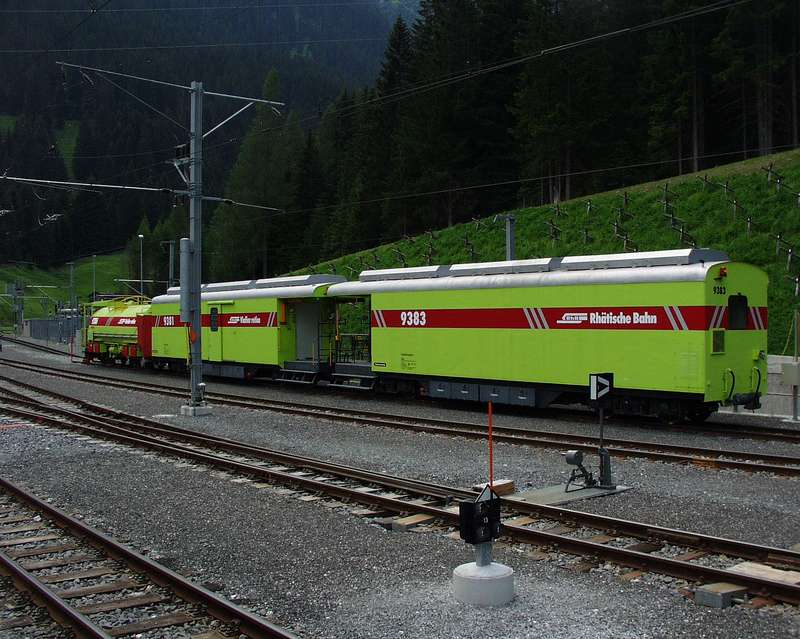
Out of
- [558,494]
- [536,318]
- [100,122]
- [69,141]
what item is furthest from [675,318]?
[69,141]

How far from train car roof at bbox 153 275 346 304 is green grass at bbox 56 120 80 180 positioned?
159195mm

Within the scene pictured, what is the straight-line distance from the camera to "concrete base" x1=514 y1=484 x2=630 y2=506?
34.2 ft

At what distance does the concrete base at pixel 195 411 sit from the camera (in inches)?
814

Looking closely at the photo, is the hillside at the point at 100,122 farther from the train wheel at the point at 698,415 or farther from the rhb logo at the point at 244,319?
the train wheel at the point at 698,415

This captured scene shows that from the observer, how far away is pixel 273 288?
28031mm

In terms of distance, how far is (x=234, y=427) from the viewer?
18.7 metres

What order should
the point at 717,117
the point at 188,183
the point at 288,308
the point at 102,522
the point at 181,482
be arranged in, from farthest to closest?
the point at 717,117 → the point at 288,308 → the point at 188,183 → the point at 181,482 → the point at 102,522

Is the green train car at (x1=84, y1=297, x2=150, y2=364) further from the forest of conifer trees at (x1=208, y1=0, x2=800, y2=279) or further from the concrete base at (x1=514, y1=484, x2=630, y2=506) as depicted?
the concrete base at (x1=514, y1=484, x2=630, y2=506)

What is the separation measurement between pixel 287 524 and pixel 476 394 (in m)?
11.4

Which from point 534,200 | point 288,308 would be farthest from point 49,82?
point 288,308

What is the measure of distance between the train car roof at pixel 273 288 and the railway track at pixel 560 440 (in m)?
4.09

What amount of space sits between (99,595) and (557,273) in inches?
528

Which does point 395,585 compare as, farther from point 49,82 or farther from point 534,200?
point 49,82

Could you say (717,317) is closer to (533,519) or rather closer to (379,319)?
(533,519)
